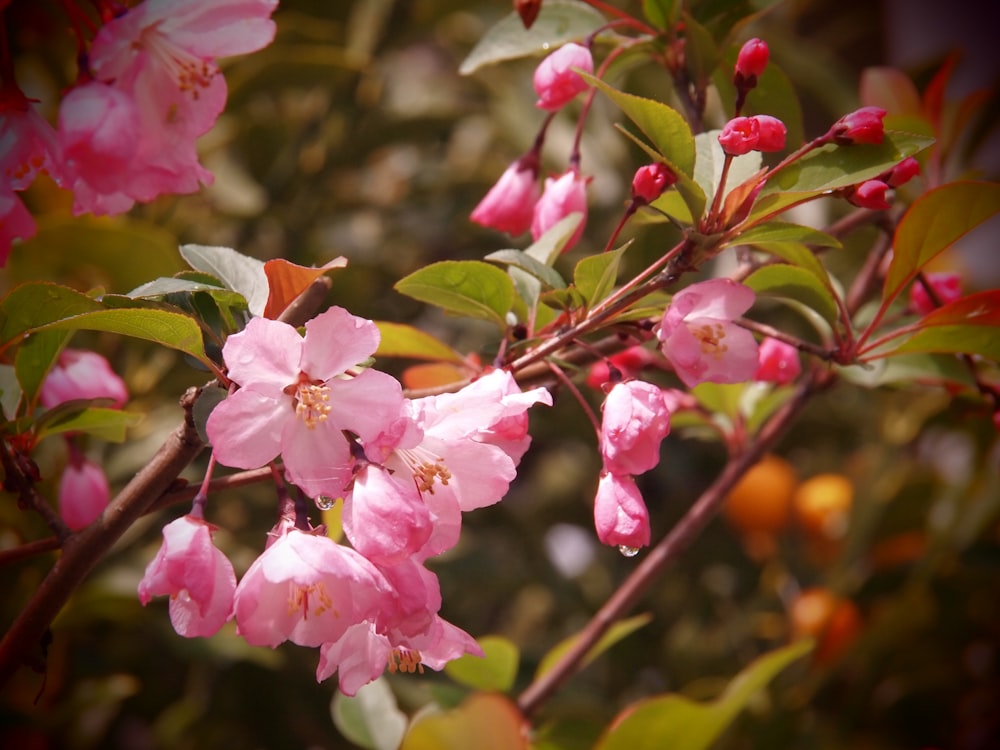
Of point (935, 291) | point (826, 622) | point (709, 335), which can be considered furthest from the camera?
point (826, 622)

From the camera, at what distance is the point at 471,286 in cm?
59

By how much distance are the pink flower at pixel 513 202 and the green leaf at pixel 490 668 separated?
14.2 inches

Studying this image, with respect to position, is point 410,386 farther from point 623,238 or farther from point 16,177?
point 623,238

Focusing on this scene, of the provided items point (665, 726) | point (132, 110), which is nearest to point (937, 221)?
point (665, 726)

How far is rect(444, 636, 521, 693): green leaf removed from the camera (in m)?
0.81

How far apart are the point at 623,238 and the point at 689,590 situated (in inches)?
23.8

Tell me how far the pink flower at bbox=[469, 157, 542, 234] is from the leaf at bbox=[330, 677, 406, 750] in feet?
1.27

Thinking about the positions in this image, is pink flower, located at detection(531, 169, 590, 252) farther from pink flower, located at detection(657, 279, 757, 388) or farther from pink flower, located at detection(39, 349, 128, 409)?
pink flower, located at detection(39, 349, 128, 409)

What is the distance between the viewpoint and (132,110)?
1.71ft

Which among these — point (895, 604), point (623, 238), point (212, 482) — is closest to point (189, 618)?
point (212, 482)

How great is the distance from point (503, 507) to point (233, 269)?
0.88 m

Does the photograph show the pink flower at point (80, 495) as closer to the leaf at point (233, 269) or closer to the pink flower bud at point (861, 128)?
the leaf at point (233, 269)

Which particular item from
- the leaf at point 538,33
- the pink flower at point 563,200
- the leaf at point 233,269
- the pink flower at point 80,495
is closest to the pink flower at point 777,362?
the pink flower at point 563,200

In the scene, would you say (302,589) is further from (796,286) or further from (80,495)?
(796,286)
